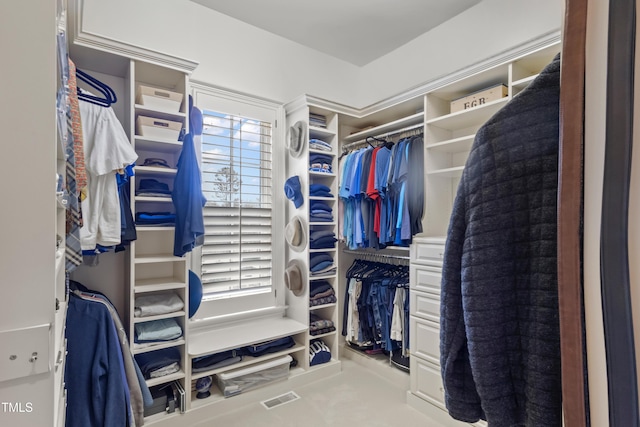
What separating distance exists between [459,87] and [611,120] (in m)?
2.25

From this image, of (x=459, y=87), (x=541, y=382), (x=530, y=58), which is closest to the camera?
(x=541, y=382)

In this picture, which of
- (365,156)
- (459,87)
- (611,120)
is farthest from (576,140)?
(365,156)

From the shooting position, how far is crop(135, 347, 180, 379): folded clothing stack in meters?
2.01

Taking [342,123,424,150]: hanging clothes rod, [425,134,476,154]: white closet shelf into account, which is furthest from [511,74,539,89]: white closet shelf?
[342,123,424,150]: hanging clothes rod

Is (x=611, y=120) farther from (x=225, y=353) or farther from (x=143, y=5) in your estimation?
(x=143, y=5)

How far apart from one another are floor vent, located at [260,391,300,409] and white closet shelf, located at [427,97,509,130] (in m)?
2.31

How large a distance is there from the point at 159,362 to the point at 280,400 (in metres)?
0.92

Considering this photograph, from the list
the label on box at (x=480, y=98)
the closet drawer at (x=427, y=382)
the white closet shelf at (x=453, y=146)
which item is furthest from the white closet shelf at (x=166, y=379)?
the label on box at (x=480, y=98)

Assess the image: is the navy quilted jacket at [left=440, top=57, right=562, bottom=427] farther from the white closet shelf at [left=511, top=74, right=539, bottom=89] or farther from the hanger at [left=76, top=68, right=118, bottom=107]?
the hanger at [left=76, top=68, right=118, bottom=107]

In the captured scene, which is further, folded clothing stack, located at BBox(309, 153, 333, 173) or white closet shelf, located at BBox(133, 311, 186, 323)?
folded clothing stack, located at BBox(309, 153, 333, 173)

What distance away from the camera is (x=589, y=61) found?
349 mm

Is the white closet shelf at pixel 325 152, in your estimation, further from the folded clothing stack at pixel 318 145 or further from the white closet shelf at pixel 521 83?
the white closet shelf at pixel 521 83

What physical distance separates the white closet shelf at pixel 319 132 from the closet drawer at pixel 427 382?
6.49 feet

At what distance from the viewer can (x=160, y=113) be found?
6.86ft
